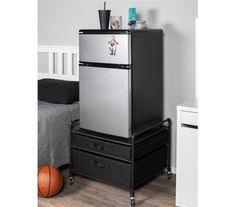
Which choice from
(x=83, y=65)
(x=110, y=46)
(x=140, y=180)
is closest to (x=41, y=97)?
(x=83, y=65)

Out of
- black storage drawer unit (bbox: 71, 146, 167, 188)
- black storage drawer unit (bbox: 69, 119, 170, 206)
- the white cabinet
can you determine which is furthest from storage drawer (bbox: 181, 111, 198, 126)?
black storage drawer unit (bbox: 71, 146, 167, 188)

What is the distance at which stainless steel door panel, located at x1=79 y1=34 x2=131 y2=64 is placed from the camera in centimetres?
278

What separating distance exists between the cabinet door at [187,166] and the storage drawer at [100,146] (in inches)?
16.0

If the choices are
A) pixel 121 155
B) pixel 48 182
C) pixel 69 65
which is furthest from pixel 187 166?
pixel 69 65

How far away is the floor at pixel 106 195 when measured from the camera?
9.02 feet

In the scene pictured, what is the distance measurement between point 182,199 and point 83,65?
1.29m

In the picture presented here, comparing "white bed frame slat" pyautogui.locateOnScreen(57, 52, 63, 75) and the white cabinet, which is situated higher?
"white bed frame slat" pyautogui.locateOnScreen(57, 52, 63, 75)

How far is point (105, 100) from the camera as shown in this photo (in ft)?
9.70

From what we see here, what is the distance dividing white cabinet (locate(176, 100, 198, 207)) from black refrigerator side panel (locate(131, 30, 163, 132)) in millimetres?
442

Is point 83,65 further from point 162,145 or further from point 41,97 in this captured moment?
point 162,145

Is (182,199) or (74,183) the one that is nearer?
(182,199)

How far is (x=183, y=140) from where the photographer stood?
2.61 metres

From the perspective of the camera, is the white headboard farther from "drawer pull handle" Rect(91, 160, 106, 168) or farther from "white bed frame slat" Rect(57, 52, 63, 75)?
"drawer pull handle" Rect(91, 160, 106, 168)

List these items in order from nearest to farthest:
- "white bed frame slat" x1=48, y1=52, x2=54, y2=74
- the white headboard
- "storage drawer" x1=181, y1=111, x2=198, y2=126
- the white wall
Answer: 1. "storage drawer" x1=181, y1=111, x2=198, y2=126
2. the white wall
3. the white headboard
4. "white bed frame slat" x1=48, y1=52, x2=54, y2=74
